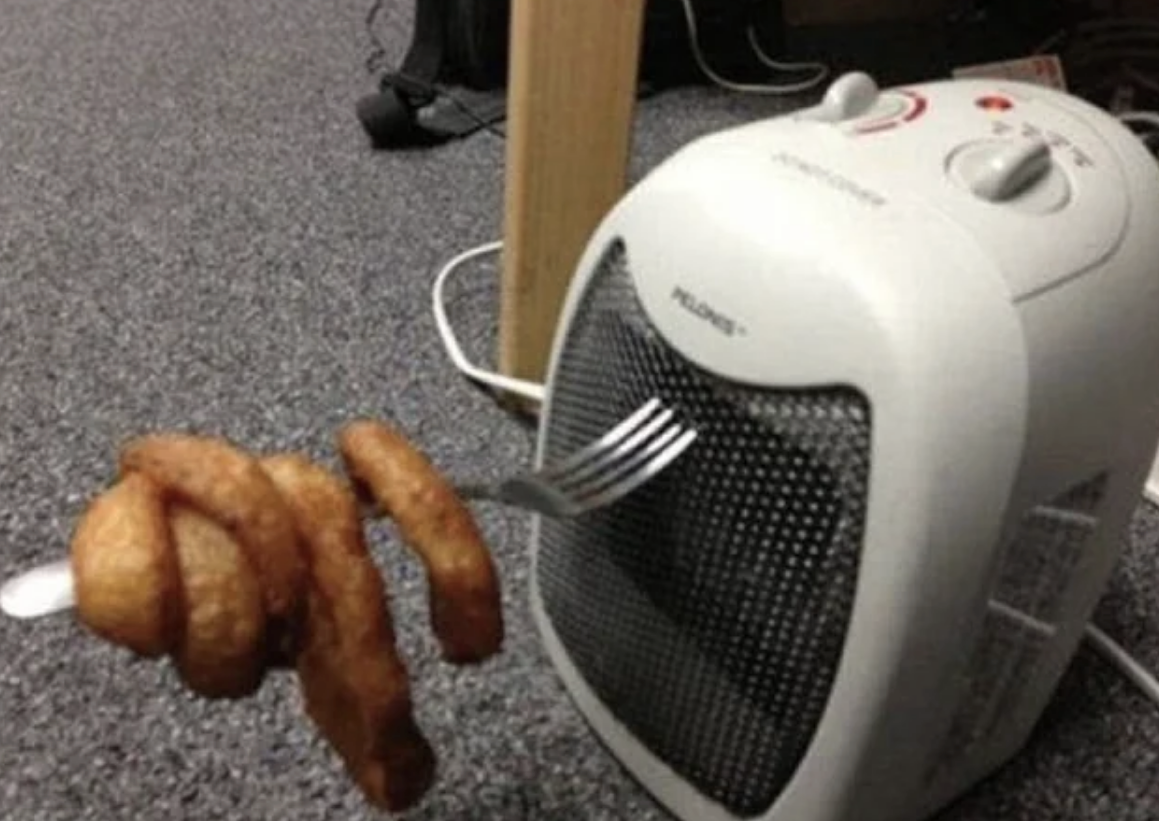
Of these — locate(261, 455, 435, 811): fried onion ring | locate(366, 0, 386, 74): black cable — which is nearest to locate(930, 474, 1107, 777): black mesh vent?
locate(261, 455, 435, 811): fried onion ring

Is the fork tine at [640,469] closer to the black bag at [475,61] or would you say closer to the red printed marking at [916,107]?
the red printed marking at [916,107]

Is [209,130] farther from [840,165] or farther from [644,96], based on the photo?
[840,165]

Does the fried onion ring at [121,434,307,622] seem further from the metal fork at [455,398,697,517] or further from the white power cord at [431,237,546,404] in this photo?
the white power cord at [431,237,546,404]

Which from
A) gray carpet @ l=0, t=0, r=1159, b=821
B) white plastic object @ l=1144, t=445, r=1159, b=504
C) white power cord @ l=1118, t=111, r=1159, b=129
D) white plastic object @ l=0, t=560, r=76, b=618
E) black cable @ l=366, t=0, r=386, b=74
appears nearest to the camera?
white plastic object @ l=0, t=560, r=76, b=618

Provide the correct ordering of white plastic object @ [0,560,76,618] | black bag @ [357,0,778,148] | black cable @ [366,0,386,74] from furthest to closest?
1. black cable @ [366,0,386,74]
2. black bag @ [357,0,778,148]
3. white plastic object @ [0,560,76,618]

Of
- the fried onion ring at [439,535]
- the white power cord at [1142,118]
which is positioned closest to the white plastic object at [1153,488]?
the white power cord at [1142,118]

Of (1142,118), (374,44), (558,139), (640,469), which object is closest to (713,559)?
(640,469)

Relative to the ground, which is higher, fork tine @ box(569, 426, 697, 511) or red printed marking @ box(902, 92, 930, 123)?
red printed marking @ box(902, 92, 930, 123)
